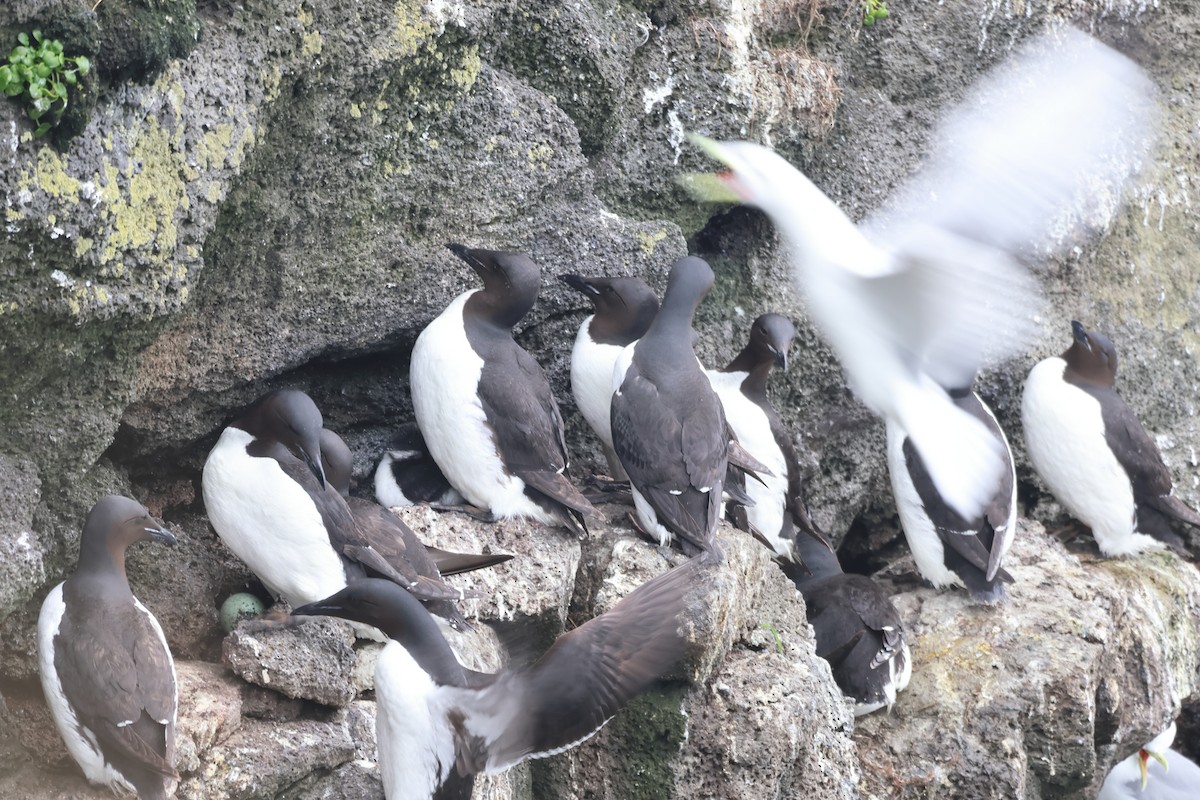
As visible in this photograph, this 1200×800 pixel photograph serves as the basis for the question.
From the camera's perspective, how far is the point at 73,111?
4.34 meters

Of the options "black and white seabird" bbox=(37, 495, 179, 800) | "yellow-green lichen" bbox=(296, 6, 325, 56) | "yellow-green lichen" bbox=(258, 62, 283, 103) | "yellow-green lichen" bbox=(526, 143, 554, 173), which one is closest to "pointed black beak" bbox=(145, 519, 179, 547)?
"black and white seabird" bbox=(37, 495, 179, 800)

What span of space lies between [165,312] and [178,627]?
3.92ft

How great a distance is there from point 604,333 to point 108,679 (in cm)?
285

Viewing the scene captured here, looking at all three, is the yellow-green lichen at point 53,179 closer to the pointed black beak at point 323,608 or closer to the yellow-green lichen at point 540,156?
the pointed black beak at point 323,608

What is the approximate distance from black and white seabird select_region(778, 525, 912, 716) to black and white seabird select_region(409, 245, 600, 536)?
4.43 ft

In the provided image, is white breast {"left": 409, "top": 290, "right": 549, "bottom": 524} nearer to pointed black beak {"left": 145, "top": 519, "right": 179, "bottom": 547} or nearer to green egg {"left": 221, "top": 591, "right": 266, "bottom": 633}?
green egg {"left": 221, "top": 591, "right": 266, "bottom": 633}

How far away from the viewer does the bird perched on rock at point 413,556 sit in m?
4.99

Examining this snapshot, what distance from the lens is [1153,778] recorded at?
7.32m

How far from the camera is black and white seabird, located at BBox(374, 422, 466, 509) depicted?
6.14m

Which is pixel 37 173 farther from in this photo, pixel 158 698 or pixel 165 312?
pixel 158 698

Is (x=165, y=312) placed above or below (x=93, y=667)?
above

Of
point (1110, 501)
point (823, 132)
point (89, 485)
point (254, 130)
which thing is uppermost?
point (254, 130)

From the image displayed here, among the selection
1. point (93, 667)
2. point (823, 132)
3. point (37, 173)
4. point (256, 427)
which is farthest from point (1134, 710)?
point (37, 173)

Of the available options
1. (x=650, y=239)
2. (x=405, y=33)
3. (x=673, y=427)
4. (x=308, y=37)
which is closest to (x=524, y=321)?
(x=650, y=239)
